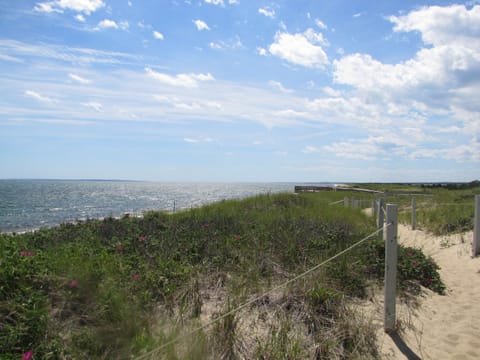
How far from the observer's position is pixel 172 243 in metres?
6.59

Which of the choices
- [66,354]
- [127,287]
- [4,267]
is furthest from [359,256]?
[4,267]

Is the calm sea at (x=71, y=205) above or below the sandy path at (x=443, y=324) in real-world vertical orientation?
below

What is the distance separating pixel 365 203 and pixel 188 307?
73.5 feet

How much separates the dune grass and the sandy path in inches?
11.0

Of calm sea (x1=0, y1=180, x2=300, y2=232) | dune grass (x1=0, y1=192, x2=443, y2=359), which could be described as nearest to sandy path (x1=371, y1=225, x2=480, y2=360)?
dune grass (x1=0, y1=192, x2=443, y2=359)

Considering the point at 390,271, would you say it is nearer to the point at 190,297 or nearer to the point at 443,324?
the point at 443,324

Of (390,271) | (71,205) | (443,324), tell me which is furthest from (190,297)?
(71,205)

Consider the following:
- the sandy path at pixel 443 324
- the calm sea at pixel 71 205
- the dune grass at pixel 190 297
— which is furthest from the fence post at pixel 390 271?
the calm sea at pixel 71 205

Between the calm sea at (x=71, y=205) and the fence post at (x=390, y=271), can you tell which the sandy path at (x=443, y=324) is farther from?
the calm sea at (x=71, y=205)

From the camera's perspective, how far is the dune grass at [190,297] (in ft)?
10.4

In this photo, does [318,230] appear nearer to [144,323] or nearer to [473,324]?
[473,324]

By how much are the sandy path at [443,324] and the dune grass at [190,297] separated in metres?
0.28

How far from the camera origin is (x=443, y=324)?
4406mm

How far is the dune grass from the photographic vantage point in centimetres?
318
